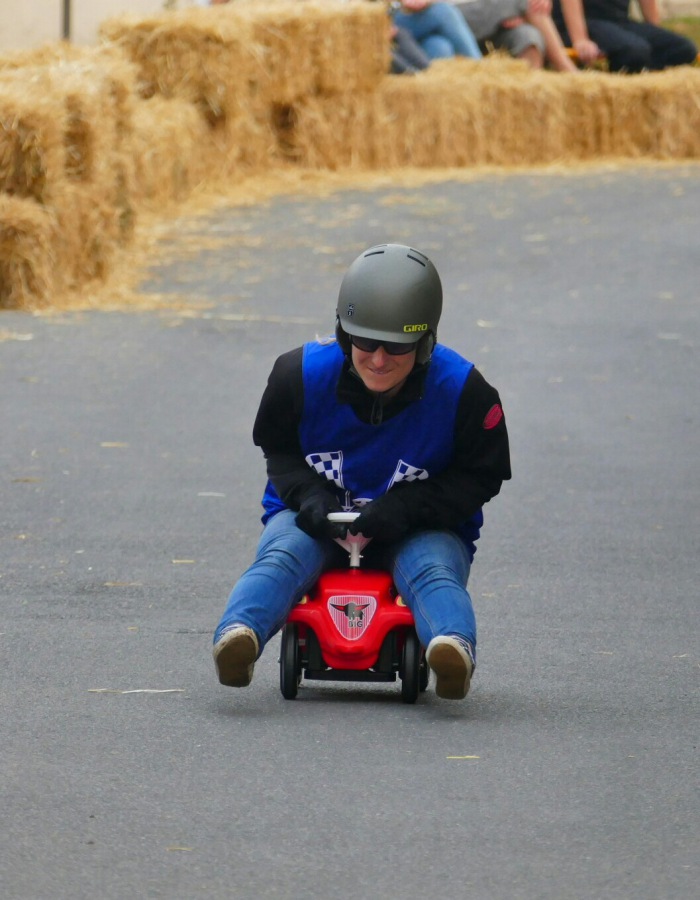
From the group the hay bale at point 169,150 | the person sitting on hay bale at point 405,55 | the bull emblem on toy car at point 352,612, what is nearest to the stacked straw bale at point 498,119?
the person sitting on hay bale at point 405,55

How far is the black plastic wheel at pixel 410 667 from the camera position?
4.39 m

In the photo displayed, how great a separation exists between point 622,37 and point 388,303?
16125 millimetres

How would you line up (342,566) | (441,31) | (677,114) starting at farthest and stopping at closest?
1. (441,31)
2. (677,114)
3. (342,566)

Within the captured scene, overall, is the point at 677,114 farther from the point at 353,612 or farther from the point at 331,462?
the point at 353,612

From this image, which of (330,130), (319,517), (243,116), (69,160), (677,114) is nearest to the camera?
(319,517)

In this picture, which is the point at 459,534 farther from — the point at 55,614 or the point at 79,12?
the point at 79,12

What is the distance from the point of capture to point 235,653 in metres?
4.16

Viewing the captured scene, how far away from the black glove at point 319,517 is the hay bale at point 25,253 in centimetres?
684

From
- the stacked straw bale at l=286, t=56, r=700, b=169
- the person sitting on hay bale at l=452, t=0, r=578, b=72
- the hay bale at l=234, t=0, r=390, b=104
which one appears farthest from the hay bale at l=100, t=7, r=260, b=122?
the person sitting on hay bale at l=452, t=0, r=578, b=72

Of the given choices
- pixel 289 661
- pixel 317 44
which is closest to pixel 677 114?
pixel 317 44

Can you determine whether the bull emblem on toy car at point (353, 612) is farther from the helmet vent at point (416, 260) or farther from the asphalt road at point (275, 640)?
the helmet vent at point (416, 260)

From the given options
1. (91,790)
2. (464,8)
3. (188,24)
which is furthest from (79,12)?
(91,790)

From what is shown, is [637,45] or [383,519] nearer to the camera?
[383,519]

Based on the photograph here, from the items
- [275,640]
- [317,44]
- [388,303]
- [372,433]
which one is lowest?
[317,44]
